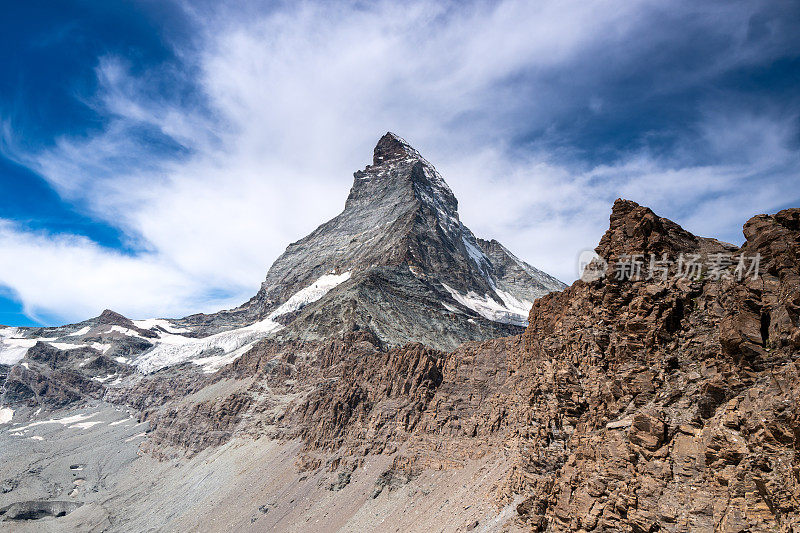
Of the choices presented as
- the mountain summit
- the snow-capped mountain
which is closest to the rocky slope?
the mountain summit

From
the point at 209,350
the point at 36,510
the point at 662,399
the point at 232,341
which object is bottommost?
the point at 36,510

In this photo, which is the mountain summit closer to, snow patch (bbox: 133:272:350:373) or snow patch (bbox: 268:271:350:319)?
snow patch (bbox: 268:271:350:319)

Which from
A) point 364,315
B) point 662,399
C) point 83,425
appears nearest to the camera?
point 662,399

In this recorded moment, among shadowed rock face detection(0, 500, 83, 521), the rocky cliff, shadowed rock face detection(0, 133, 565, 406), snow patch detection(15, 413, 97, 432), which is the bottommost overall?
shadowed rock face detection(0, 500, 83, 521)

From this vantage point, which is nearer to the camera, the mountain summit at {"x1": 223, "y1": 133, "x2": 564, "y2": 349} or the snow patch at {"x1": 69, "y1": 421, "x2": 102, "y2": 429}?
the mountain summit at {"x1": 223, "y1": 133, "x2": 564, "y2": 349}

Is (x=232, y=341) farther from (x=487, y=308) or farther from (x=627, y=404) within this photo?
(x=627, y=404)

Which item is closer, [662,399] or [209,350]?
[662,399]

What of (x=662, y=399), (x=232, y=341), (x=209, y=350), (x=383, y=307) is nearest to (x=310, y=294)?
(x=232, y=341)

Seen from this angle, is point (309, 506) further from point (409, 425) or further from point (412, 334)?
point (412, 334)

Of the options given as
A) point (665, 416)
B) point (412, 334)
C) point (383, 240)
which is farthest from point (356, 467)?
point (383, 240)

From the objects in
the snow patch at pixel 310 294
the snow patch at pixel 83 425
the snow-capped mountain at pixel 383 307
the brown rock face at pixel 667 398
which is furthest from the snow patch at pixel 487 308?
the brown rock face at pixel 667 398

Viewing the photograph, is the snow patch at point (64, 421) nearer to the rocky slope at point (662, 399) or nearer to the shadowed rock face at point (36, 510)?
the shadowed rock face at point (36, 510)

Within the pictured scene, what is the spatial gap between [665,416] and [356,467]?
40653 millimetres

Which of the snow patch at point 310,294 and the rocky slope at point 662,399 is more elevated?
the snow patch at point 310,294
